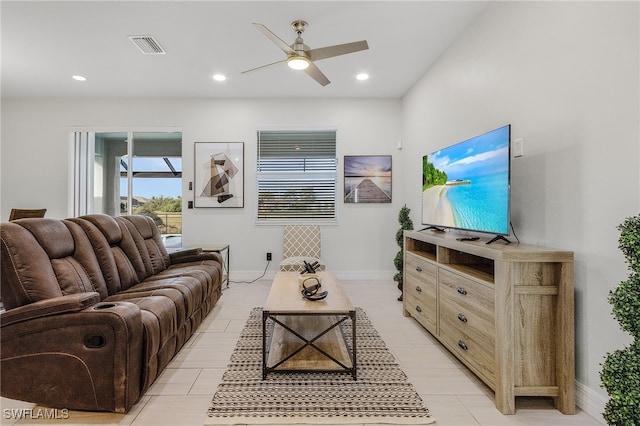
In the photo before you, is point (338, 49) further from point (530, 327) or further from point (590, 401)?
point (590, 401)

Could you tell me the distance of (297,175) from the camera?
4.89 metres

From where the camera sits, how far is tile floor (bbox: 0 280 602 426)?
1.63m

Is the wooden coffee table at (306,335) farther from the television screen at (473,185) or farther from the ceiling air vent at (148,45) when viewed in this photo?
the ceiling air vent at (148,45)

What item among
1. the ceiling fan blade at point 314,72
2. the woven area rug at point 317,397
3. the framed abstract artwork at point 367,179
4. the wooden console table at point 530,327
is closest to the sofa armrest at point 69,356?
the woven area rug at point 317,397

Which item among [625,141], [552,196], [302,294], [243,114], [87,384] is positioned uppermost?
[243,114]

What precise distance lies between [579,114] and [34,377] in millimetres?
3277

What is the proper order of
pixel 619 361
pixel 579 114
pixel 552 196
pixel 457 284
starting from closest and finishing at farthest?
pixel 619 361 < pixel 579 114 < pixel 552 196 < pixel 457 284

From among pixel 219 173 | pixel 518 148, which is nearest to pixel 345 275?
pixel 219 173

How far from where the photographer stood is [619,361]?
1.22m

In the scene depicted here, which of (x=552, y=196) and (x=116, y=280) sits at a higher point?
(x=552, y=196)

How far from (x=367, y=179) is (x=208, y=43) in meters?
2.78

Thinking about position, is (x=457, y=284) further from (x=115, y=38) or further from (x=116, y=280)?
(x=115, y=38)

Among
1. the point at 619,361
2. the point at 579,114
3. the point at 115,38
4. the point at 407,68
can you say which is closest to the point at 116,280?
the point at 115,38

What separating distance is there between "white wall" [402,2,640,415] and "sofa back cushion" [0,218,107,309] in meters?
3.00
